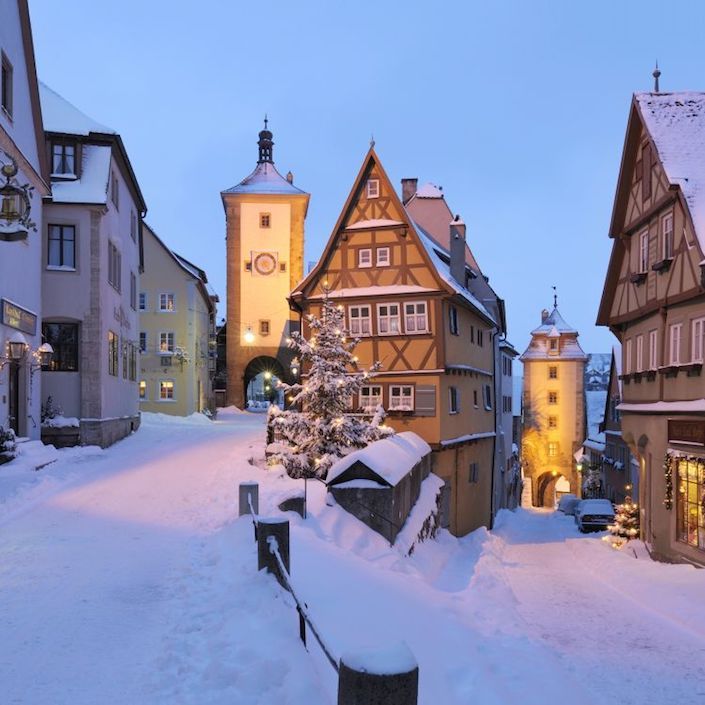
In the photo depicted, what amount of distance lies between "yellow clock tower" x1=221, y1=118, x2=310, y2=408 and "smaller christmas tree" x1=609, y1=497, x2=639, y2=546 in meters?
29.8

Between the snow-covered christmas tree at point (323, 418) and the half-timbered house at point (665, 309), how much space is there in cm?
768

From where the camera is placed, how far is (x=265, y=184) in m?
52.2

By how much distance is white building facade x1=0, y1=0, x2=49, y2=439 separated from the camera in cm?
1828

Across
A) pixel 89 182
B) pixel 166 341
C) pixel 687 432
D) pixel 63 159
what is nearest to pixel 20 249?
pixel 89 182

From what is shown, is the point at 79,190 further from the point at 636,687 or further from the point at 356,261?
the point at 636,687

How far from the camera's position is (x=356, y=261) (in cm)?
2661

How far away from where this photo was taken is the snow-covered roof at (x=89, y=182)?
925 inches

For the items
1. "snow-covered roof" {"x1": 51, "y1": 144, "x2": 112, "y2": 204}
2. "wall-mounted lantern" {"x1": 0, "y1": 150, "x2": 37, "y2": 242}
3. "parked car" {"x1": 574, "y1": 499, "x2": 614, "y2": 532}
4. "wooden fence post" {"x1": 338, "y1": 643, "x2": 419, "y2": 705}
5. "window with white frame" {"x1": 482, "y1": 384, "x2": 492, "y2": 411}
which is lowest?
"parked car" {"x1": 574, "y1": 499, "x2": 614, "y2": 532}

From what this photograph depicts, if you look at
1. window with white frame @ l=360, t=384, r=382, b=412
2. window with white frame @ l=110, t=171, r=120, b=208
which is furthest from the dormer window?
window with white frame @ l=360, t=384, r=382, b=412

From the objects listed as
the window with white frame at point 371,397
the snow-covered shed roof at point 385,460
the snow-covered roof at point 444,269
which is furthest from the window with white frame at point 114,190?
the snow-covered shed roof at point 385,460

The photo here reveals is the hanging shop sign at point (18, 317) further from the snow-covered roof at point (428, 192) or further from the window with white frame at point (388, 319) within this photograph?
the snow-covered roof at point (428, 192)

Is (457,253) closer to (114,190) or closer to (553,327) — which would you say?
(114,190)

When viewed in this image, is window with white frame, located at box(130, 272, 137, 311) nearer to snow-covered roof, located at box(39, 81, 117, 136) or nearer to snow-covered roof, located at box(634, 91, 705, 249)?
snow-covered roof, located at box(39, 81, 117, 136)

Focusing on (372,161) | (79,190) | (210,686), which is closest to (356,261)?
(372,161)
